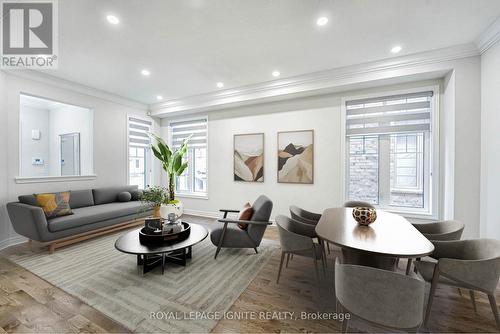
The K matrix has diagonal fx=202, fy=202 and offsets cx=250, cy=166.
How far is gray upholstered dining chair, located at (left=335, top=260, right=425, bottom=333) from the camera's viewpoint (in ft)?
3.85

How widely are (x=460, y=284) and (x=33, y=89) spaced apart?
626cm

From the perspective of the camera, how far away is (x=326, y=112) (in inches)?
157

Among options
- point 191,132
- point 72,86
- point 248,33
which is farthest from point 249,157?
point 72,86

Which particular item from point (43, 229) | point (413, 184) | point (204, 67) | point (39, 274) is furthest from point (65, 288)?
point (413, 184)

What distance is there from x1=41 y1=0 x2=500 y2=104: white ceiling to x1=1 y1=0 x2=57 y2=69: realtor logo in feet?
0.41

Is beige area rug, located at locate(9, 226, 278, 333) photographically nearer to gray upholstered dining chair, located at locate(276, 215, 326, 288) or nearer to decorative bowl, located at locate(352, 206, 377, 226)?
gray upholstered dining chair, located at locate(276, 215, 326, 288)

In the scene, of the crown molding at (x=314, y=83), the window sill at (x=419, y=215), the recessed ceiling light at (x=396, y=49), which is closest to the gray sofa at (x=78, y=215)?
the crown molding at (x=314, y=83)

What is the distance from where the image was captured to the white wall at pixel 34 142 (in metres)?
5.24

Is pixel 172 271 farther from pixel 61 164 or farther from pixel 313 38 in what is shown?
pixel 61 164

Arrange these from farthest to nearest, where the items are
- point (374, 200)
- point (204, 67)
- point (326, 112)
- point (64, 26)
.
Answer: point (326, 112), point (374, 200), point (204, 67), point (64, 26)

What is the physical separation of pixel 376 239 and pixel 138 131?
577cm

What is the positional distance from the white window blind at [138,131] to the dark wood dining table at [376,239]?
5103 millimetres

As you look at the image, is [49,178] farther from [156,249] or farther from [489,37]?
[489,37]

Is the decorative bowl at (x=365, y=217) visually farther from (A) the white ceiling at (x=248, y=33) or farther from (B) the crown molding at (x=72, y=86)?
(B) the crown molding at (x=72, y=86)
